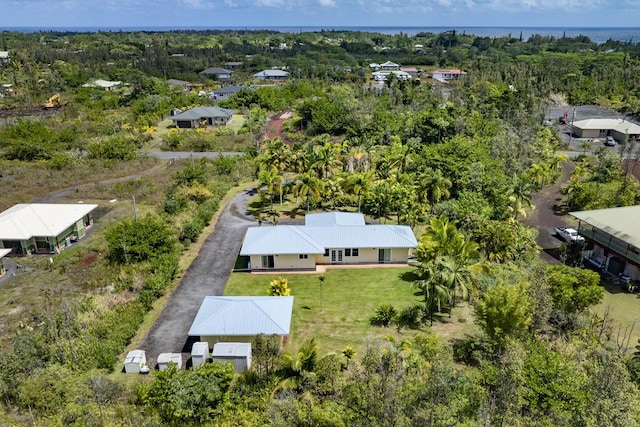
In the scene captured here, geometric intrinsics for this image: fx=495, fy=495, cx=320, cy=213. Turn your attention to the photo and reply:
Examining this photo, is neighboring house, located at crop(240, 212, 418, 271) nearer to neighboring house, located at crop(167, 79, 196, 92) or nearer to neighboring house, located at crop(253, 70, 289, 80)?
neighboring house, located at crop(167, 79, 196, 92)

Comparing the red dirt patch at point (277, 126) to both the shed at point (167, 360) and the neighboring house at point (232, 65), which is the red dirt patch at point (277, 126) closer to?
the shed at point (167, 360)

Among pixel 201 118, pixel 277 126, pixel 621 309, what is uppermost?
pixel 201 118

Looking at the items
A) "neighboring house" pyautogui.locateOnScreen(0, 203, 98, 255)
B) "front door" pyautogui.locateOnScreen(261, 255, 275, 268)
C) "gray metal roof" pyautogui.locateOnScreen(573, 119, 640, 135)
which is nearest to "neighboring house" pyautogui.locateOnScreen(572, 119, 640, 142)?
"gray metal roof" pyautogui.locateOnScreen(573, 119, 640, 135)

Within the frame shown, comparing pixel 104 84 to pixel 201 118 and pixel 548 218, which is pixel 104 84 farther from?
pixel 548 218

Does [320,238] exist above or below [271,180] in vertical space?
below

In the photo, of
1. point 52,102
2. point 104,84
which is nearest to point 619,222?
point 52,102

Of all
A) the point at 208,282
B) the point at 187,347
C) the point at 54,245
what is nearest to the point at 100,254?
the point at 54,245

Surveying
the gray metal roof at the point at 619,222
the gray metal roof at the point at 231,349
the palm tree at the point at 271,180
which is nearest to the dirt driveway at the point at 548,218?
the gray metal roof at the point at 619,222
